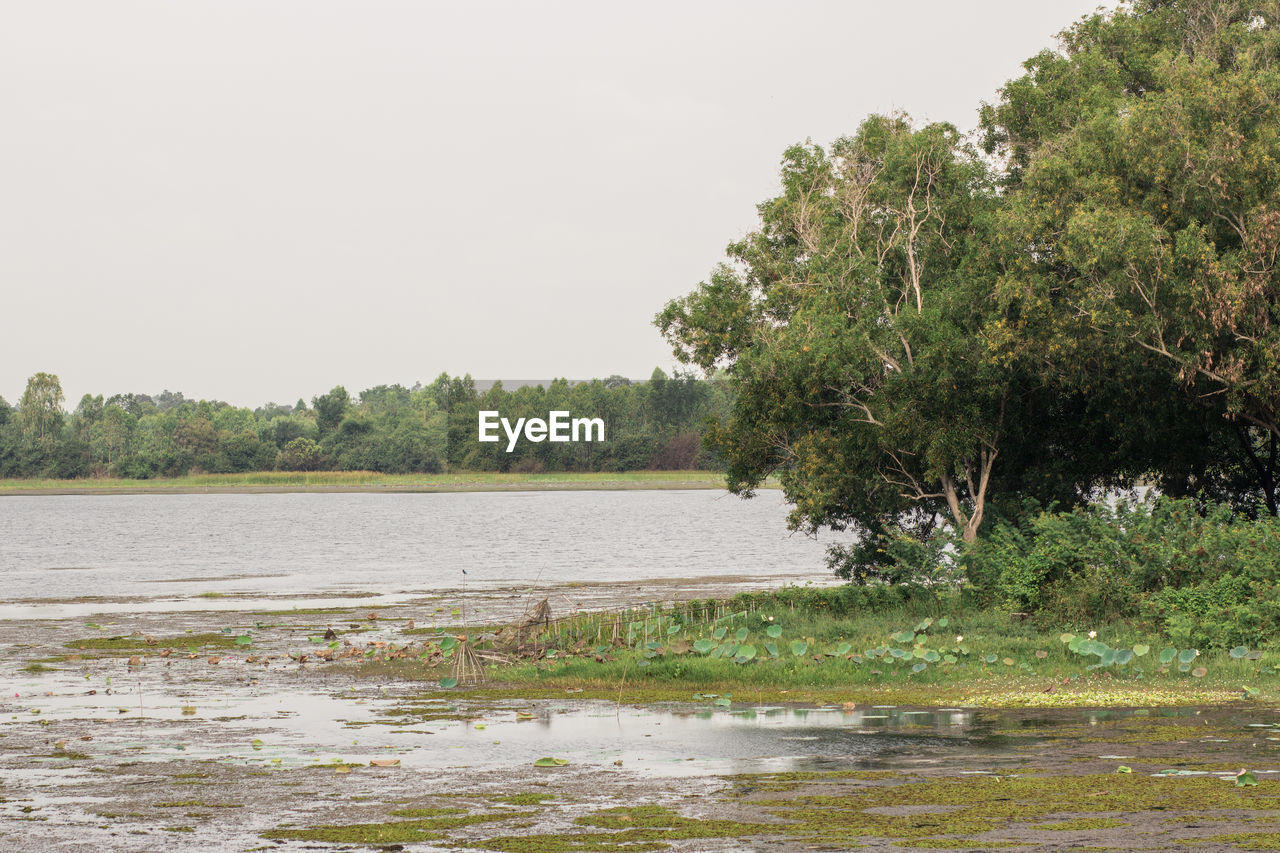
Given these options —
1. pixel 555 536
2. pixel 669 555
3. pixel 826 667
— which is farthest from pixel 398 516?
pixel 826 667

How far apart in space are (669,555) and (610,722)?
53.9m

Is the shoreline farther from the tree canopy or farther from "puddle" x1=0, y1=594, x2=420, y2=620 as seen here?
the tree canopy

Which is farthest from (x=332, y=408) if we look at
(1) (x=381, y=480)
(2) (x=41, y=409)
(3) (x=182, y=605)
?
(3) (x=182, y=605)

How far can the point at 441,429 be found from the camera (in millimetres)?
186250

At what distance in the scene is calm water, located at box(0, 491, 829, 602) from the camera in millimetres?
57031

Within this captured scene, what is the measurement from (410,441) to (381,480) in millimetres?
8713

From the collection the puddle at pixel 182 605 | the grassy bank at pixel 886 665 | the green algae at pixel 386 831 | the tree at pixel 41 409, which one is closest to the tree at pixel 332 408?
the tree at pixel 41 409

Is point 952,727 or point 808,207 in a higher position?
point 808,207

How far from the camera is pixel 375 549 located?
8238cm

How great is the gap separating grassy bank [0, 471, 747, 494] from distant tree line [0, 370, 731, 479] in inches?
54.5

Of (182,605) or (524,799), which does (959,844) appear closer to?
(524,799)

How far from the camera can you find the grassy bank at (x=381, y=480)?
176m

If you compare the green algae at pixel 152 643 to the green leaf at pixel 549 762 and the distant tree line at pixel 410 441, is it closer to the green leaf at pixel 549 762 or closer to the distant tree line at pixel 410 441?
the green leaf at pixel 549 762

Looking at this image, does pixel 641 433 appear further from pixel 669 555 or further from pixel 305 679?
pixel 305 679
